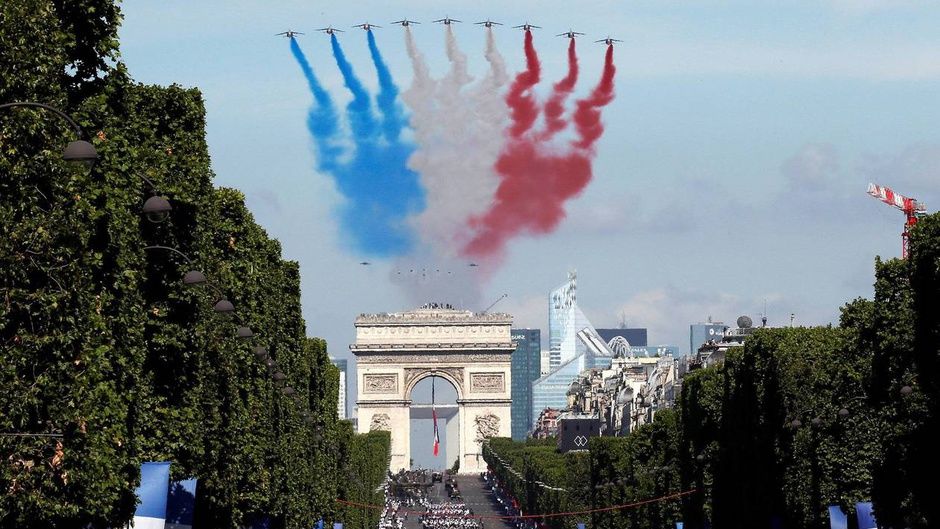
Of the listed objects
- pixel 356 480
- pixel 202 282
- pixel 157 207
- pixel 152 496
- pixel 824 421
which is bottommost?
pixel 152 496

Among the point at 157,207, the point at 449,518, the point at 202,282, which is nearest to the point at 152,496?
the point at 202,282

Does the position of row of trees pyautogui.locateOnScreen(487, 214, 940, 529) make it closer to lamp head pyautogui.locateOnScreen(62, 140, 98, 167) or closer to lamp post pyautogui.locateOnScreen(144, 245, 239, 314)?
lamp post pyautogui.locateOnScreen(144, 245, 239, 314)

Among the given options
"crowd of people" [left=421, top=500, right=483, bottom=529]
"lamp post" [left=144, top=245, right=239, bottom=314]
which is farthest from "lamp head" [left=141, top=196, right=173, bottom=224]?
"crowd of people" [left=421, top=500, right=483, bottom=529]

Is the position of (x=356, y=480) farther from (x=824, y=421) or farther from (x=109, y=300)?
(x=109, y=300)

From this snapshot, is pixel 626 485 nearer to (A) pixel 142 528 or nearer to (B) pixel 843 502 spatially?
(B) pixel 843 502

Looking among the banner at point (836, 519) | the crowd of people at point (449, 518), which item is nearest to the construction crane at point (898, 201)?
the crowd of people at point (449, 518)
